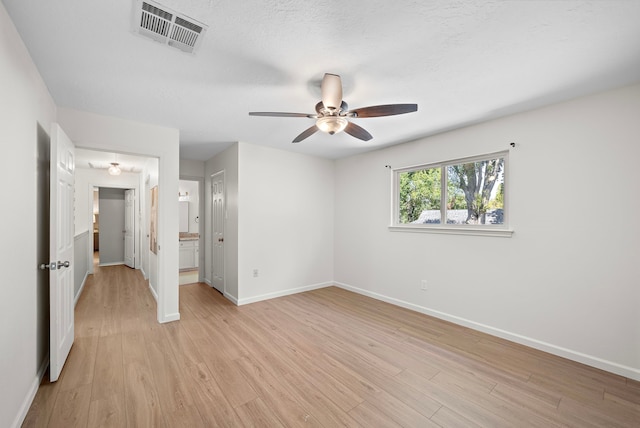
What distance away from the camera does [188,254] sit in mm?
6438

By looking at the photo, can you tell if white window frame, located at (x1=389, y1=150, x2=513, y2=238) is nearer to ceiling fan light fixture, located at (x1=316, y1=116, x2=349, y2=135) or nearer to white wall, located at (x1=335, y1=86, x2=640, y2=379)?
white wall, located at (x1=335, y1=86, x2=640, y2=379)

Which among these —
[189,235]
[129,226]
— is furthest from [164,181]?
[129,226]

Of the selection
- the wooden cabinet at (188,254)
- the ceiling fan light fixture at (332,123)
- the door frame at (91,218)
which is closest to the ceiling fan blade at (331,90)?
the ceiling fan light fixture at (332,123)

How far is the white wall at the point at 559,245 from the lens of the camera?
2277 millimetres

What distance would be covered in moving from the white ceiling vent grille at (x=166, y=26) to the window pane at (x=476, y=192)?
3191 millimetres

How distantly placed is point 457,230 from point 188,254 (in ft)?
19.2

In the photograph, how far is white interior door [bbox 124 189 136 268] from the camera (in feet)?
21.9

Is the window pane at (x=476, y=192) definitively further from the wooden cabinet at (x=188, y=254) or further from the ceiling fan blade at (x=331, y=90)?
the wooden cabinet at (x=188, y=254)

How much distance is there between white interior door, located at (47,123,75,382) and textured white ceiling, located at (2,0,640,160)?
1.94 ft

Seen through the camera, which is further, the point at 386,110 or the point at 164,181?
the point at 164,181

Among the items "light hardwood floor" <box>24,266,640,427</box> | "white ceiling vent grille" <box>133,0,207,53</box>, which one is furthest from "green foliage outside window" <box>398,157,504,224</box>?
"white ceiling vent grille" <box>133,0,207,53</box>

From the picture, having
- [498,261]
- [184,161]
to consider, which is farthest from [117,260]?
[498,261]

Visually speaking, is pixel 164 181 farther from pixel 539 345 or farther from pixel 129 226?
pixel 129 226

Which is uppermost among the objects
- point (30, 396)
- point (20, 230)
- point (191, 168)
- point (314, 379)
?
point (191, 168)
